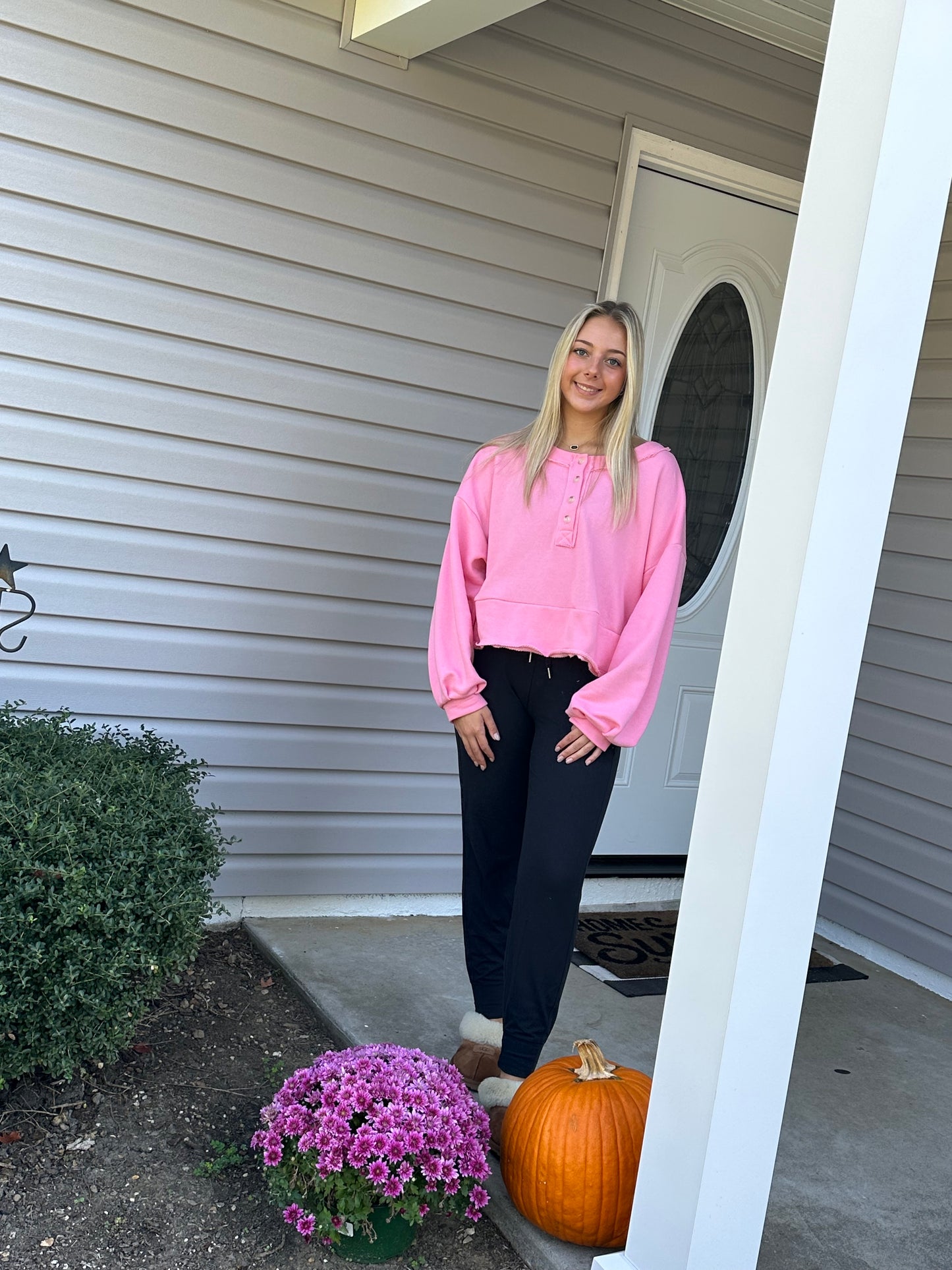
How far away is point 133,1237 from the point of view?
1.98 m

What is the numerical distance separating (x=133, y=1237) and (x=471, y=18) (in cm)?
269

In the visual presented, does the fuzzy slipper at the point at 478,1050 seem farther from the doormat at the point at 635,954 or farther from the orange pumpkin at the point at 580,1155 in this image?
the doormat at the point at 635,954

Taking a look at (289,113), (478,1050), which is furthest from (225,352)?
(478,1050)

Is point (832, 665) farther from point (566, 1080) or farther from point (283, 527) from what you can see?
point (283, 527)

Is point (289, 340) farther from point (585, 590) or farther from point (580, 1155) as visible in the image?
point (580, 1155)

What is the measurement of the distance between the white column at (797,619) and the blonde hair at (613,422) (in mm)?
598

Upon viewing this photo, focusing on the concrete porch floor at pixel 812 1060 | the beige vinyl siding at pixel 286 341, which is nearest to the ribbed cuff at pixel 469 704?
the concrete porch floor at pixel 812 1060

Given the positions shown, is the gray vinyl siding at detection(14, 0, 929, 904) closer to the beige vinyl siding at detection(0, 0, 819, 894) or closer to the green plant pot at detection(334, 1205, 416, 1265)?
Result: the beige vinyl siding at detection(0, 0, 819, 894)

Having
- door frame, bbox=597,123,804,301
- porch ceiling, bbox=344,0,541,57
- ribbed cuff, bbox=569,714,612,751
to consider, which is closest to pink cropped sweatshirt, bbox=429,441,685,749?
ribbed cuff, bbox=569,714,612,751

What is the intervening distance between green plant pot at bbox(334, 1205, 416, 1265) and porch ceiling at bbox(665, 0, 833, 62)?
334 cm

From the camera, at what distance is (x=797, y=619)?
5.08ft

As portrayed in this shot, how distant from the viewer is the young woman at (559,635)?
2.21m

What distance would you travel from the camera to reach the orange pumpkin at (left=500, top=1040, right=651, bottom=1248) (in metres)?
1.94

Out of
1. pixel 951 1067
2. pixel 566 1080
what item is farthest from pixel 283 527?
pixel 951 1067
